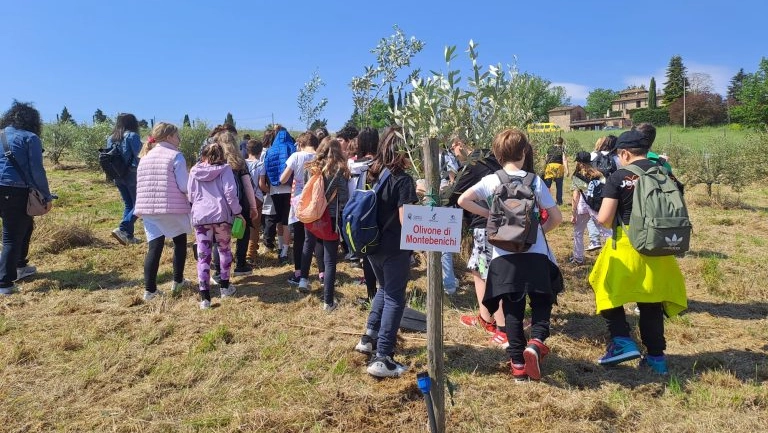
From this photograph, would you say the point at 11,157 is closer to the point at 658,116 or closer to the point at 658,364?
the point at 658,364

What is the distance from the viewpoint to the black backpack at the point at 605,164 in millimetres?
5988

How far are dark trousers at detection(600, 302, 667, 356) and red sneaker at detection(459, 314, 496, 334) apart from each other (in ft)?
3.31

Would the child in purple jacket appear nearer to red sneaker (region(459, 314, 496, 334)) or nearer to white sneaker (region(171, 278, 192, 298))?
white sneaker (region(171, 278, 192, 298))

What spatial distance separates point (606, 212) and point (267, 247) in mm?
5105

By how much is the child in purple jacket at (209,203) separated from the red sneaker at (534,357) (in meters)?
3.16

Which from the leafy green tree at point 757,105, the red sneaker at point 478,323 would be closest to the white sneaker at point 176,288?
the red sneaker at point 478,323

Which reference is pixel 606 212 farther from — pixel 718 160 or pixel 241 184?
pixel 718 160

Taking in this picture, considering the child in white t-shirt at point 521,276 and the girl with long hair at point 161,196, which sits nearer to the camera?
the child in white t-shirt at point 521,276

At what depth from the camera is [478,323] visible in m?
4.46

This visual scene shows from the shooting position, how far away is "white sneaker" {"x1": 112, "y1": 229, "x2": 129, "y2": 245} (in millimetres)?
7344

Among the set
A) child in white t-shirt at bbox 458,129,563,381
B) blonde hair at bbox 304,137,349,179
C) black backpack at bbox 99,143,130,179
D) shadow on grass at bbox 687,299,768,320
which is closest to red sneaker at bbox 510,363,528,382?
child in white t-shirt at bbox 458,129,563,381

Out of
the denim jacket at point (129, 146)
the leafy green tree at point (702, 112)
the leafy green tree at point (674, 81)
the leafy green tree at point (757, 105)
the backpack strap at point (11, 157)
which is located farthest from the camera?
the leafy green tree at point (674, 81)

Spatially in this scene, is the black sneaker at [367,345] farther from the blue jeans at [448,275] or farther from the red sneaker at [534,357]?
the blue jeans at [448,275]

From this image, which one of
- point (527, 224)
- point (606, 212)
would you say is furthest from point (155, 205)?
point (606, 212)
